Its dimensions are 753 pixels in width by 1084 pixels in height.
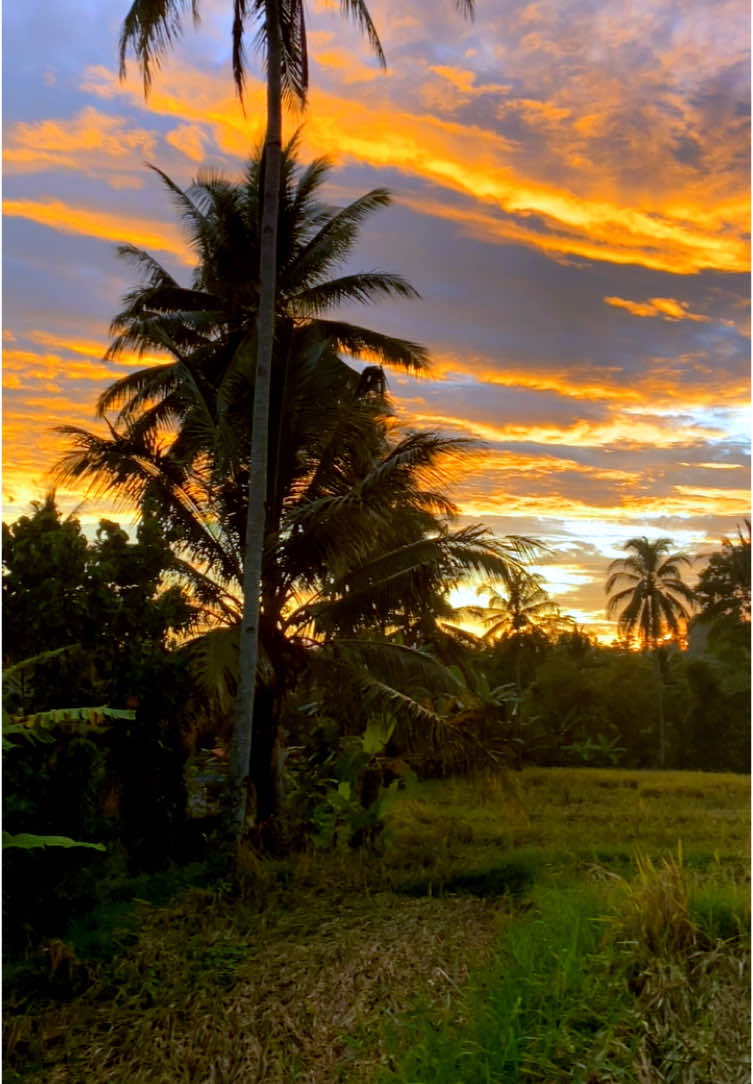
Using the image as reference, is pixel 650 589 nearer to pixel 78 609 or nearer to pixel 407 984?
pixel 78 609

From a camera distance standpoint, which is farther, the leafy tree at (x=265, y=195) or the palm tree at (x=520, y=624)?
the palm tree at (x=520, y=624)

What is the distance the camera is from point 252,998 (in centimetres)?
654

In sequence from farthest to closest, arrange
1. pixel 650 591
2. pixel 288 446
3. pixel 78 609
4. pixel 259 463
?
pixel 650 591, pixel 288 446, pixel 259 463, pixel 78 609

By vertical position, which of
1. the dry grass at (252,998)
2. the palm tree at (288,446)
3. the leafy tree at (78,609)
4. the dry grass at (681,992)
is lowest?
the dry grass at (252,998)

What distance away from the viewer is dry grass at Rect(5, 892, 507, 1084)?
18.5 ft

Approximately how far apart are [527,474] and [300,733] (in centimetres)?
674

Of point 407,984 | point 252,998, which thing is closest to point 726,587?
point 407,984

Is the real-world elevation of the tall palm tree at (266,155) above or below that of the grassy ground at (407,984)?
above

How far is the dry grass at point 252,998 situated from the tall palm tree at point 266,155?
109 inches

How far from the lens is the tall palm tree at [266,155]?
35.2 feet

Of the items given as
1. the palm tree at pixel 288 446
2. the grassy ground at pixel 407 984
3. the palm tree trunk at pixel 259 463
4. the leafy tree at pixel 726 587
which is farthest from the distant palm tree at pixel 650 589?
the palm tree trunk at pixel 259 463

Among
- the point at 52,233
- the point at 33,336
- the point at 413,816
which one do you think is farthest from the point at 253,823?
the point at 52,233

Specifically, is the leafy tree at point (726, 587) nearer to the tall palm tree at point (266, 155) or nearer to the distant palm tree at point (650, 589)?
the distant palm tree at point (650, 589)

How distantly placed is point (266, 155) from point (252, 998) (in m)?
9.70
